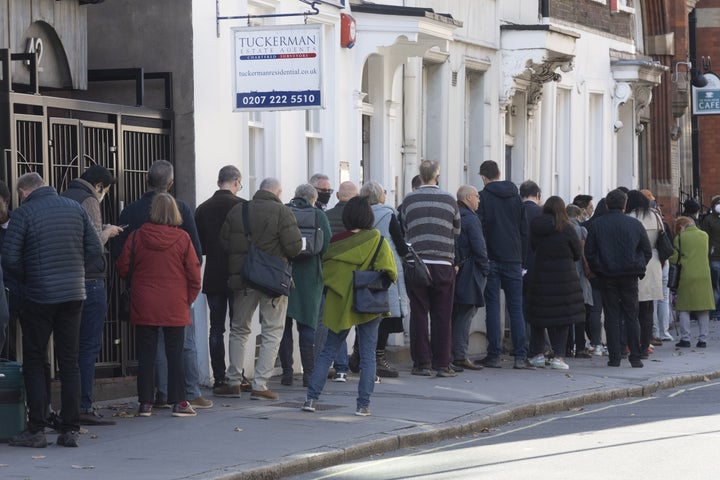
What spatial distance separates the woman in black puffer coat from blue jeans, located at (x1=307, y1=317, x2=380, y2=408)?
4.81 metres

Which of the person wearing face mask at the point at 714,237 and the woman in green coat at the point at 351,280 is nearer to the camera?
the woman in green coat at the point at 351,280

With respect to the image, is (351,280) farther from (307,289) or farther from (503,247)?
(503,247)

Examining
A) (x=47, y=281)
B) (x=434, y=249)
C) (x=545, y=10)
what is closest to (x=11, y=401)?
Answer: (x=47, y=281)

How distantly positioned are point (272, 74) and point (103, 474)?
5635 millimetres

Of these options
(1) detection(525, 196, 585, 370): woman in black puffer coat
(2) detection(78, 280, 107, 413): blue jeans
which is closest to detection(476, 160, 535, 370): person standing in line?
(1) detection(525, 196, 585, 370): woman in black puffer coat

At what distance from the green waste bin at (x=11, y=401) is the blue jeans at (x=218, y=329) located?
2.96 m

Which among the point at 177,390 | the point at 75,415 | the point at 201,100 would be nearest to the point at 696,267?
the point at 201,100

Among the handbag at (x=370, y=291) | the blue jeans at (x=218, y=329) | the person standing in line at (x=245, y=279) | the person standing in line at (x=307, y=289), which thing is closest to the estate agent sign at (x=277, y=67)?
the person standing in line at (x=307, y=289)

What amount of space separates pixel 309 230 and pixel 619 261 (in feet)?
15.8

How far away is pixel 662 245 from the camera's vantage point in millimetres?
20422

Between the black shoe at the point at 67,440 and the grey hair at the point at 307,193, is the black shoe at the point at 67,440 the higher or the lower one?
the lower one

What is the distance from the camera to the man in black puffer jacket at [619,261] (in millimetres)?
18438

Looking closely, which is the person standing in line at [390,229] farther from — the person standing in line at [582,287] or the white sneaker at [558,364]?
the person standing in line at [582,287]

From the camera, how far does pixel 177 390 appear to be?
13109mm
